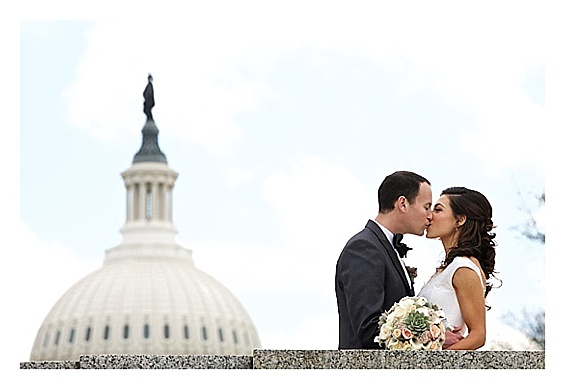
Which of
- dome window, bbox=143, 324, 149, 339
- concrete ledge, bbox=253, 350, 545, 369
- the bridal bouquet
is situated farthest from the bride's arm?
dome window, bbox=143, 324, 149, 339

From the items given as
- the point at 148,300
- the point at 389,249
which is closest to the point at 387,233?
the point at 389,249

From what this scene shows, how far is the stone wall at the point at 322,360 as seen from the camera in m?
5.11

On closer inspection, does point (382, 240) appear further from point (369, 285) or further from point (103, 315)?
point (103, 315)

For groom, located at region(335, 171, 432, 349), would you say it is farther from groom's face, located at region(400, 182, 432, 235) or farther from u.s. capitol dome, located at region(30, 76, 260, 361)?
u.s. capitol dome, located at region(30, 76, 260, 361)

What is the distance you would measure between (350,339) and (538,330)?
24.9 meters

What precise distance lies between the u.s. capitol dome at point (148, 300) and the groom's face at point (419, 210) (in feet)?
336

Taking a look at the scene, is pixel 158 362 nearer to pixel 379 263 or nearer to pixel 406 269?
pixel 379 263

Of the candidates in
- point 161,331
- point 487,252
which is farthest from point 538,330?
point 161,331

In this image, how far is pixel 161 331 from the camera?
11025cm

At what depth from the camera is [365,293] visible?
5.57 meters

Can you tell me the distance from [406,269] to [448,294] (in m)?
0.19

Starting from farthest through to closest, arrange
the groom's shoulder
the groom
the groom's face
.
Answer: the groom's face
the groom's shoulder
the groom

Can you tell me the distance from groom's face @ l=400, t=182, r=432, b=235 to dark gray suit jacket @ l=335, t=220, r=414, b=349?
0.42ft

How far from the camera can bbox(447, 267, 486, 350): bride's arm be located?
18.7ft
